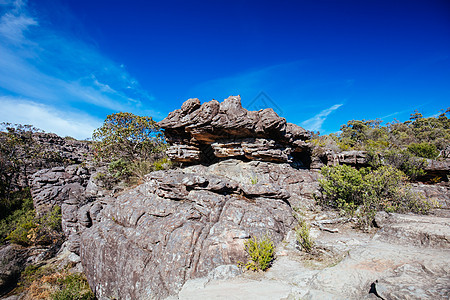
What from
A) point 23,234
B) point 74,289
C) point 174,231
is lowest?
point 74,289

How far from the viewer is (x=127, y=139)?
16.3 metres

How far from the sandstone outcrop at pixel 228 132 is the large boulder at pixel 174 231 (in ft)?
11.3

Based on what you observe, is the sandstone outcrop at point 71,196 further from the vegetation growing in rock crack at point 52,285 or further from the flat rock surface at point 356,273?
the flat rock surface at point 356,273

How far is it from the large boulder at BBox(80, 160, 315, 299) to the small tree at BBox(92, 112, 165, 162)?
7718 millimetres

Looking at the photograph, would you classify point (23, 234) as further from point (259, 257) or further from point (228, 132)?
point (259, 257)

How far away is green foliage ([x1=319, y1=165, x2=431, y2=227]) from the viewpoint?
7.13 meters

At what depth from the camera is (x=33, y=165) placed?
23.0 metres

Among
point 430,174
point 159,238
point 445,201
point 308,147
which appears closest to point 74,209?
point 159,238

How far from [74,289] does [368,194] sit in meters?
14.1

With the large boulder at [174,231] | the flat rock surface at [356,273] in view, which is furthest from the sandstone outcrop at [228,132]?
the flat rock surface at [356,273]

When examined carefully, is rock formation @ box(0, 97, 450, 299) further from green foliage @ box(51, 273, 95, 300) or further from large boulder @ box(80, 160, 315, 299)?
green foliage @ box(51, 273, 95, 300)

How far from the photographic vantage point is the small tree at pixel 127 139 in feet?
51.9

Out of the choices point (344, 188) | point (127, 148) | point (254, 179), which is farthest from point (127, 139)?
point (344, 188)

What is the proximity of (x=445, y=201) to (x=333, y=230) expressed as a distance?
6.20m
